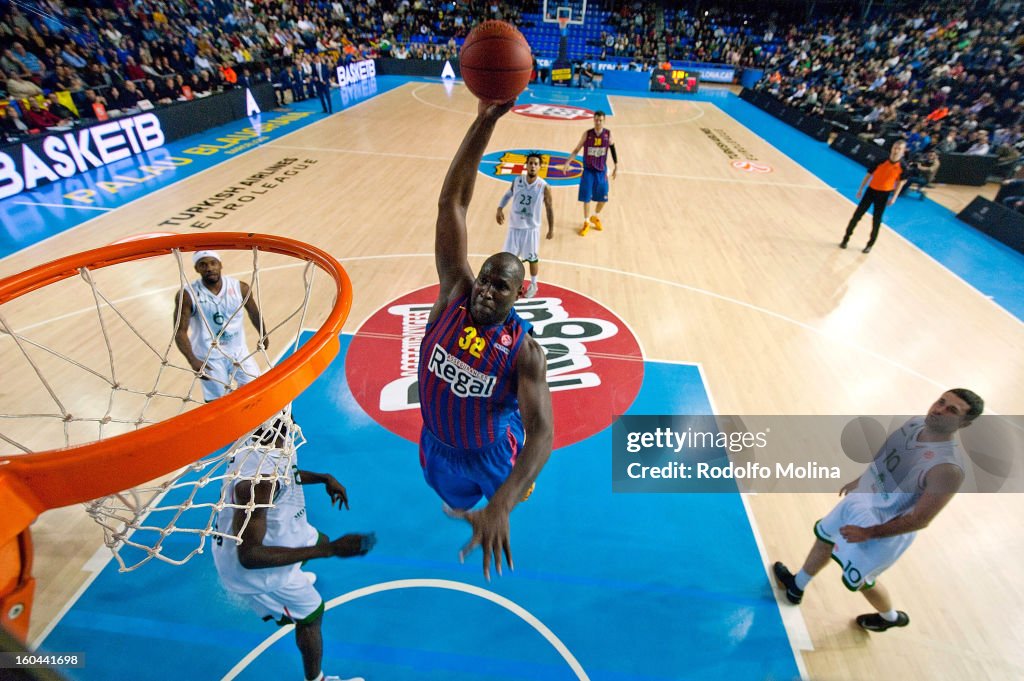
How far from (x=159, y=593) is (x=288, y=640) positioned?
98 centimetres

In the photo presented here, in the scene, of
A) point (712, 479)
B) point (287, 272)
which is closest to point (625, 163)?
point (287, 272)

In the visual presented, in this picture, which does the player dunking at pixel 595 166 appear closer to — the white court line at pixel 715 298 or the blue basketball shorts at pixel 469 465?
the white court line at pixel 715 298

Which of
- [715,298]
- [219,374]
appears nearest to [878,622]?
[715,298]

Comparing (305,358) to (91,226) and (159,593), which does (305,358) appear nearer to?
(159,593)

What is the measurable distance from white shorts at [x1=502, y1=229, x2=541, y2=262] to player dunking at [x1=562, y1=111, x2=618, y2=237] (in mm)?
2359

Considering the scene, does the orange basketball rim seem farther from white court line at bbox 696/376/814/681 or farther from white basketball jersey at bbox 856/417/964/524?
white court line at bbox 696/376/814/681

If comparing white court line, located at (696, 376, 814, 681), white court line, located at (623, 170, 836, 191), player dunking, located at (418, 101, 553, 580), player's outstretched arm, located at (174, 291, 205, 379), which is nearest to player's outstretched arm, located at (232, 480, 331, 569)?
player dunking, located at (418, 101, 553, 580)

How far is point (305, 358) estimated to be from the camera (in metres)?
2.01

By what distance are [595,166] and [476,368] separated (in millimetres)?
6791

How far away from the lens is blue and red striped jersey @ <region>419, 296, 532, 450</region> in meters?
2.59

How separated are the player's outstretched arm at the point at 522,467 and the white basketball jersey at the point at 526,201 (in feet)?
13.4

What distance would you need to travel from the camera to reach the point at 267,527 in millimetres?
2443

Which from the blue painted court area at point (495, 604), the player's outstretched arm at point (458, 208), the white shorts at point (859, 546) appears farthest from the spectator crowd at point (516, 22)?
the white shorts at point (859, 546)

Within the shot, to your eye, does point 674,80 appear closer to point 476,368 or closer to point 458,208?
point 458,208
